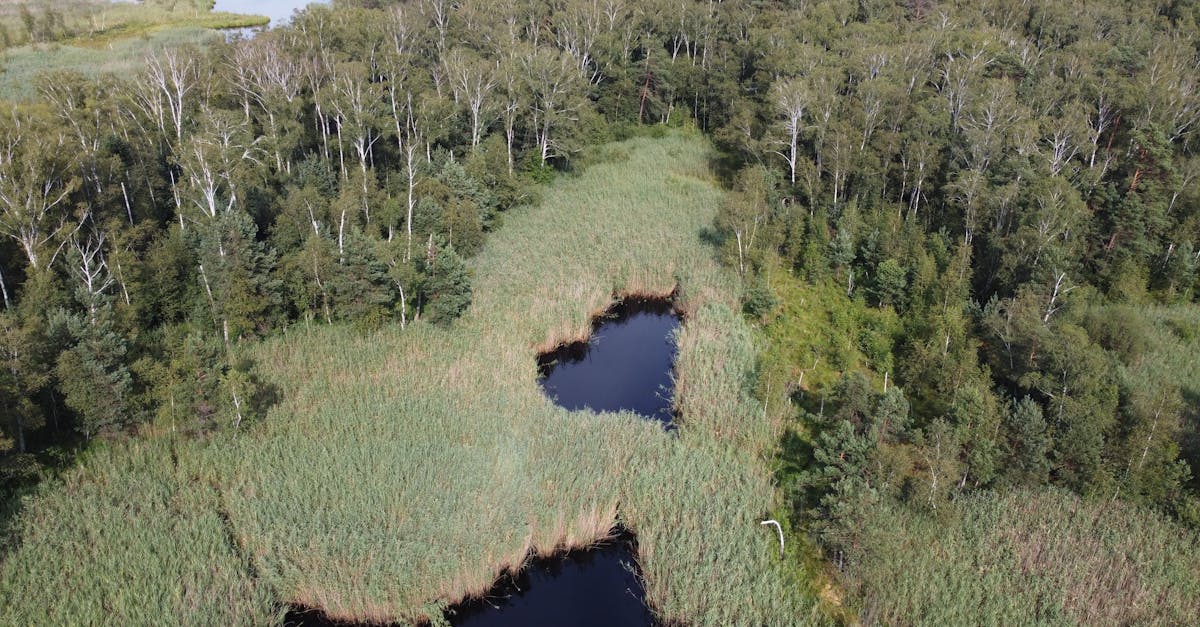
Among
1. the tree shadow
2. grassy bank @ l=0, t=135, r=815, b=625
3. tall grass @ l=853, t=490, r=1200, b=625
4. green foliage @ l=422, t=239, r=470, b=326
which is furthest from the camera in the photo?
green foliage @ l=422, t=239, r=470, b=326

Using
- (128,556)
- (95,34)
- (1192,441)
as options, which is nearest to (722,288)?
(1192,441)

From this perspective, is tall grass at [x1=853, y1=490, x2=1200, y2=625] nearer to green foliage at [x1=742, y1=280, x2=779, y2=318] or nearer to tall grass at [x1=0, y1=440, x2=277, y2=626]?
green foliage at [x1=742, y1=280, x2=779, y2=318]

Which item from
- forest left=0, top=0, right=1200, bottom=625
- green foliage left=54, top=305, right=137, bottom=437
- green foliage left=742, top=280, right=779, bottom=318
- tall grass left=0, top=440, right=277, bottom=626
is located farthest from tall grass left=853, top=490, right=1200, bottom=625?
green foliage left=54, top=305, right=137, bottom=437

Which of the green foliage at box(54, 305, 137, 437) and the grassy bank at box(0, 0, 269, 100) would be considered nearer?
the green foliage at box(54, 305, 137, 437)

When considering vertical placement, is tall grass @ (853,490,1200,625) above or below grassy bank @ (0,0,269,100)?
below

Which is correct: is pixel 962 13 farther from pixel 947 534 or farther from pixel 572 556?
pixel 572 556

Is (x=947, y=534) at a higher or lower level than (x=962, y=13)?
lower

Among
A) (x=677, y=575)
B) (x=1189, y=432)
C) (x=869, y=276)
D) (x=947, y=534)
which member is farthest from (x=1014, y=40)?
(x=677, y=575)

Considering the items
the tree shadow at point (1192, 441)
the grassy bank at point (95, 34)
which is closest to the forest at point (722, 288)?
the tree shadow at point (1192, 441)
